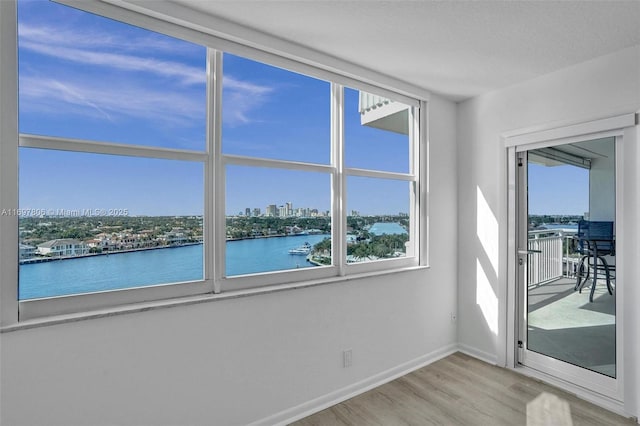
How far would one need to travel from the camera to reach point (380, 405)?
244 centimetres

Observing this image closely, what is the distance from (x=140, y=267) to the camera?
1824 millimetres

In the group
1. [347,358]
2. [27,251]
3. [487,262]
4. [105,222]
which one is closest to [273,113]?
[105,222]

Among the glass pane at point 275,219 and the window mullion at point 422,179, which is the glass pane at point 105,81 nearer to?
the glass pane at point 275,219

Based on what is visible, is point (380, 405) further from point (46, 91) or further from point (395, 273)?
point (46, 91)

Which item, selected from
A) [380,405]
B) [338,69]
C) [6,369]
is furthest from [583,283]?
[6,369]

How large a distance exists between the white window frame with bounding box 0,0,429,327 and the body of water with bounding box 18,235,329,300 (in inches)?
1.7

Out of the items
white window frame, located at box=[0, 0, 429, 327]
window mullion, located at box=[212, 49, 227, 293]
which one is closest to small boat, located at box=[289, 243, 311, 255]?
white window frame, located at box=[0, 0, 429, 327]

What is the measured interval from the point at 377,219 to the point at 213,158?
151cm

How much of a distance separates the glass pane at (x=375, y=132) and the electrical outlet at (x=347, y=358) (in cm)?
151

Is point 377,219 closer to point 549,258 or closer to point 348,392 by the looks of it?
point 348,392

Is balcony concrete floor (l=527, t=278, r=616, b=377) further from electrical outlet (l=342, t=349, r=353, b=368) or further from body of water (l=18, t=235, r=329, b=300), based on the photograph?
body of water (l=18, t=235, r=329, b=300)

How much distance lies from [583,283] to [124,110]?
11.8 feet

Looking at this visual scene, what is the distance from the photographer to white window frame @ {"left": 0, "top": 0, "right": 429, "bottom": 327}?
4.83ft

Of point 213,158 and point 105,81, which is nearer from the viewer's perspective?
point 105,81
